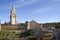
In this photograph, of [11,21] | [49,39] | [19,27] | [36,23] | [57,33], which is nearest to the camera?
[49,39]

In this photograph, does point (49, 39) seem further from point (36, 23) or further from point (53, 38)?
point (36, 23)

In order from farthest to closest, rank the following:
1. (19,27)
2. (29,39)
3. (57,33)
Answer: (19,27) < (29,39) < (57,33)

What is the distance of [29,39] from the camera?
17188 millimetres

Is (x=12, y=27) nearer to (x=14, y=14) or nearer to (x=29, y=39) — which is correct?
(x=14, y=14)

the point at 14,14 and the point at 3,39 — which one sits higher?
the point at 14,14

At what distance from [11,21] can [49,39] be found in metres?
39.6

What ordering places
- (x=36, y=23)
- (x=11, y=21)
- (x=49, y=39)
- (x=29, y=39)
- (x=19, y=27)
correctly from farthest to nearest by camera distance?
(x=11, y=21) → (x=19, y=27) → (x=36, y=23) → (x=29, y=39) → (x=49, y=39)

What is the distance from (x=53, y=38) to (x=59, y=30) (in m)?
0.34

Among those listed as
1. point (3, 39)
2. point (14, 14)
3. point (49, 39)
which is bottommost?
point (3, 39)

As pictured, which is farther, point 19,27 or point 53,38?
point 19,27

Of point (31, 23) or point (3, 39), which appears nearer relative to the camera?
point (3, 39)

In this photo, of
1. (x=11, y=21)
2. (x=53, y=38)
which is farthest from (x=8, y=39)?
(x=11, y=21)

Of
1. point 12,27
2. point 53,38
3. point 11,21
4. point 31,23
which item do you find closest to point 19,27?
point 12,27

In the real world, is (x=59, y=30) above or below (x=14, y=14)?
below
